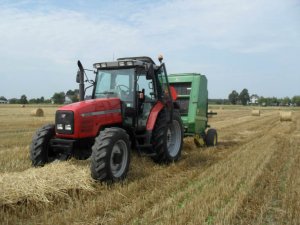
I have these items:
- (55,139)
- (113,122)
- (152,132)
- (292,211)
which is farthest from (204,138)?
(292,211)

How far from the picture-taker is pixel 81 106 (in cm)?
637

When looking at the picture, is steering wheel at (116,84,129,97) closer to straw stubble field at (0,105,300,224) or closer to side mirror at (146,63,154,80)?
side mirror at (146,63,154,80)

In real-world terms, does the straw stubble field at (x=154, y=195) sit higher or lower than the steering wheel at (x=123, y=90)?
lower

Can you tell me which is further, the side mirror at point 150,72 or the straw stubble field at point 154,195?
the side mirror at point 150,72

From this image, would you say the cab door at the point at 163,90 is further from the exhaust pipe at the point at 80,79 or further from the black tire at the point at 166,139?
the exhaust pipe at the point at 80,79

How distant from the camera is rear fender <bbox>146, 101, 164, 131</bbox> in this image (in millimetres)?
7598

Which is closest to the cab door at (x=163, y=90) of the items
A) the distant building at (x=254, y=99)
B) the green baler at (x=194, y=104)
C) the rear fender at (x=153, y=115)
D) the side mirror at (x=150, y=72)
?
the rear fender at (x=153, y=115)

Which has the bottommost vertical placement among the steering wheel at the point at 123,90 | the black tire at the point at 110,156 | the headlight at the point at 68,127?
the black tire at the point at 110,156

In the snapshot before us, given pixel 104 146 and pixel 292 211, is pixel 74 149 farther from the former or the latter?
pixel 292 211

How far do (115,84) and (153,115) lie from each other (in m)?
0.98

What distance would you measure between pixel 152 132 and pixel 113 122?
108 cm

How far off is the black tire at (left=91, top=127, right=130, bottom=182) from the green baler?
459cm

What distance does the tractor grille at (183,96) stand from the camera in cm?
1141

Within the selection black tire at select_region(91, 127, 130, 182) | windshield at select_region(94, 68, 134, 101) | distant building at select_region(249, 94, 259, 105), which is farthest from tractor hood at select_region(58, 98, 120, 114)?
distant building at select_region(249, 94, 259, 105)
